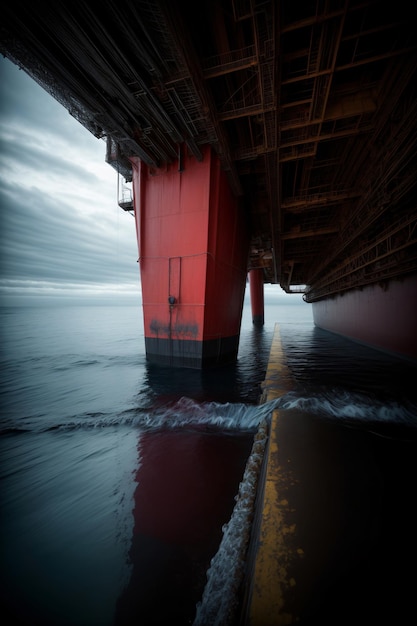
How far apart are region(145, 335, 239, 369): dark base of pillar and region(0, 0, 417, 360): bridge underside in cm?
625

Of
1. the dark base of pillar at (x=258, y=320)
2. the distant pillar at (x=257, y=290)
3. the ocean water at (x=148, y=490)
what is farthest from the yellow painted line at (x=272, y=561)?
the dark base of pillar at (x=258, y=320)

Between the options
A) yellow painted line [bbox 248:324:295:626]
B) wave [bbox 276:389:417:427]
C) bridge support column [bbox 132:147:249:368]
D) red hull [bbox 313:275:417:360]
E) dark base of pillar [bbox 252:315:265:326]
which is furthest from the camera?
dark base of pillar [bbox 252:315:265:326]

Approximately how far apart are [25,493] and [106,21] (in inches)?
304

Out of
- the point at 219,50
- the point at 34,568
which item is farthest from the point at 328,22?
the point at 34,568

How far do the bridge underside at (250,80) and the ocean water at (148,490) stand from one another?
6.50 m

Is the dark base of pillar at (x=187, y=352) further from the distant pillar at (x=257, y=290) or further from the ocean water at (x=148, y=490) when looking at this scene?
the distant pillar at (x=257, y=290)

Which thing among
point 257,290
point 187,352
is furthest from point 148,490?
point 257,290

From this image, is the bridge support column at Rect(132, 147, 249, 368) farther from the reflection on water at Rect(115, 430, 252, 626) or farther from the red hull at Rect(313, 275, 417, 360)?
the red hull at Rect(313, 275, 417, 360)

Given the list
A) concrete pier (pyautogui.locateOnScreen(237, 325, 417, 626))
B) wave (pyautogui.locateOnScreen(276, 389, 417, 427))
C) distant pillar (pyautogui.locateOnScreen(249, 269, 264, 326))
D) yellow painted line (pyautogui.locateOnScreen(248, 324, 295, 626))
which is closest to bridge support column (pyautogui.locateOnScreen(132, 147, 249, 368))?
wave (pyautogui.locateOnScreen(276, 389, 417, 427))

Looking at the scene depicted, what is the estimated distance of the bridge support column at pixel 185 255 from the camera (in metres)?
8.24

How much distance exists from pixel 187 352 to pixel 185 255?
3.54m

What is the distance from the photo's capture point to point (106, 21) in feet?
14.5

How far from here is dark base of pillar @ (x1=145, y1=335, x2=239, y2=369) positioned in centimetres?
862

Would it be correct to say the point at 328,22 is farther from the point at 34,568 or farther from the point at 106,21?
the point at 34,568
